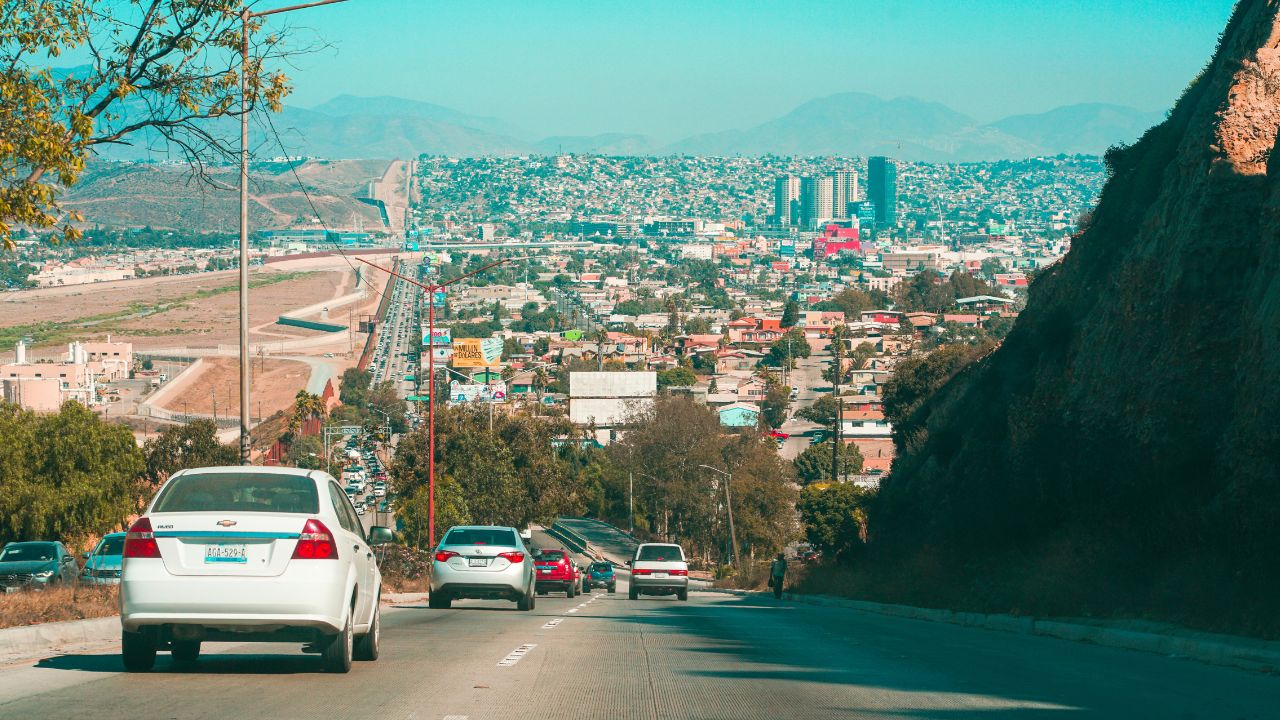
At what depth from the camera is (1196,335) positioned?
2248cm

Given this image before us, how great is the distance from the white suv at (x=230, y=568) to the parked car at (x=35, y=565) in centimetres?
1358

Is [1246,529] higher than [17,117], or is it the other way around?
[17,117]

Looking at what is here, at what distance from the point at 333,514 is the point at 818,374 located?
190 meters

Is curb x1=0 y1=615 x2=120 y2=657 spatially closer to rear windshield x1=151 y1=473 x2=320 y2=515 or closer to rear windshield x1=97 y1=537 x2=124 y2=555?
rear windshield x1=151 y1=473 x2=320 y2=515

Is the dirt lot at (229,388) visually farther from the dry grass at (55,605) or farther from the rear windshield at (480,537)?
the dry grass at (55,605)

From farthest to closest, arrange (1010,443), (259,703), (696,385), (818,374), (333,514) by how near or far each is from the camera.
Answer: (818,374) < (696,385) < (1010,443) < (333,514) < (259,703)

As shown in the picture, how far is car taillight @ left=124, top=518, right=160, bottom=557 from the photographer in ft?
36.4

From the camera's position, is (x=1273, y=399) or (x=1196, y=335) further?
(x=1196, y=335)

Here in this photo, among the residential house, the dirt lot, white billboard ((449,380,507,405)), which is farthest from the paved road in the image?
the dirt lot

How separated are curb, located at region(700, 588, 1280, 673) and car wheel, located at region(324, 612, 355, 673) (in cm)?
863

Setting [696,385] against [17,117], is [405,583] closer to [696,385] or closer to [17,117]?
[17,117]

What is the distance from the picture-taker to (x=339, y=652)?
39.3 feet

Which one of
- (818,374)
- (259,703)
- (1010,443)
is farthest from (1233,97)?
(818,374)

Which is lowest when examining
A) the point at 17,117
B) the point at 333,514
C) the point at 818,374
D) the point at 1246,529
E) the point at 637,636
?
the point at 818,374
